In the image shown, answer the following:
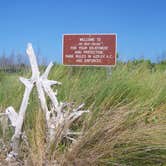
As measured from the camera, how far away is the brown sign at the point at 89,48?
10.5 meters

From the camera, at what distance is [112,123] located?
5.66 metres

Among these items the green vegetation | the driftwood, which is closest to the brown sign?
the green vegetation

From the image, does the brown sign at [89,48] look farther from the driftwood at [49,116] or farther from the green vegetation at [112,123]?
the driftwood at [49,116]

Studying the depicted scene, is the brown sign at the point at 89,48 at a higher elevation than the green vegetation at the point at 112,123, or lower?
higher

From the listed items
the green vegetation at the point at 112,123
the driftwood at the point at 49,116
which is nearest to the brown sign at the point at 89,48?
the green vegetation at the point at 112,123

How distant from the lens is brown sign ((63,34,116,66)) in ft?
34.5

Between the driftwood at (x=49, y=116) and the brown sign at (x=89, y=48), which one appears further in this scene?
the brown sign at (x=89, y=48)

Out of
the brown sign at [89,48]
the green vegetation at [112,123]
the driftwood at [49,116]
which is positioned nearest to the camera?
the green vegetation at [112,123]

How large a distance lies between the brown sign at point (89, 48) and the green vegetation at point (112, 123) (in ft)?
10.6

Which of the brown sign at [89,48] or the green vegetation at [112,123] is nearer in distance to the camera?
the green vegetation at [112,123]

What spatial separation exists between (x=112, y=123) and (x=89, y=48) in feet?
17.1

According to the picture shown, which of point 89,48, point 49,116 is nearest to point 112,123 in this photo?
point 49,116

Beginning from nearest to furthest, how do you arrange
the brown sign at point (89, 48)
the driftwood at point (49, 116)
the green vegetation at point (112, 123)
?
the green vegetation at point (112, 123) < the driftwood at point (49, 116) < the brown sign at point (89, 48)

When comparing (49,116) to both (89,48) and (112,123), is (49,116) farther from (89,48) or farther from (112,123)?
(89,48)
